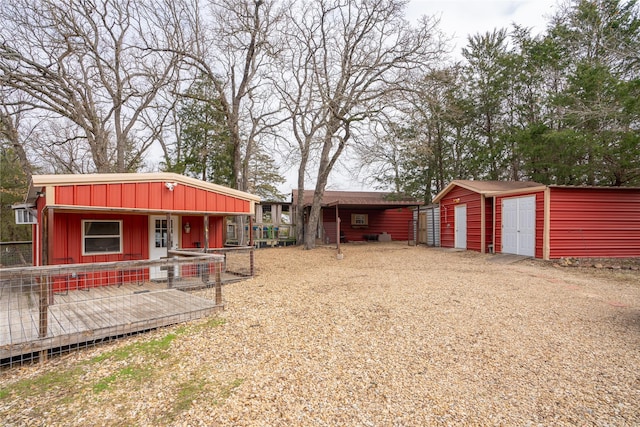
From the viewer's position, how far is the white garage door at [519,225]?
11.1 metres

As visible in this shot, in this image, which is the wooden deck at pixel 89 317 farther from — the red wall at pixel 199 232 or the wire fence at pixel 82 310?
the red wall at pixel 199 232

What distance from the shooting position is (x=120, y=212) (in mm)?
7750

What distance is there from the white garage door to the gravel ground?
17.3 feet

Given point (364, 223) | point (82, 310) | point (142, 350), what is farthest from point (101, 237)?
point (364, 223)

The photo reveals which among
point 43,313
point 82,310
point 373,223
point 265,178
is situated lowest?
point 82,310

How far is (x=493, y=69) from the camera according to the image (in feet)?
68.1

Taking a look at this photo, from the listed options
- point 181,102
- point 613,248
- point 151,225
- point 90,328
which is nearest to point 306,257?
point 151,225

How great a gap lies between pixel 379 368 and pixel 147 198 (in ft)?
20.3

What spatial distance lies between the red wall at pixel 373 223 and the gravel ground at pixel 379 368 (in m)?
14.7

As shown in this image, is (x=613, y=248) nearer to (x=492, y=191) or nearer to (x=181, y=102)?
(x=492, y=191)

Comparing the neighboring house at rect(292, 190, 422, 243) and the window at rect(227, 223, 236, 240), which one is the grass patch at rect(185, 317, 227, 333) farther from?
the window at rect(227, 223, 236, 240)

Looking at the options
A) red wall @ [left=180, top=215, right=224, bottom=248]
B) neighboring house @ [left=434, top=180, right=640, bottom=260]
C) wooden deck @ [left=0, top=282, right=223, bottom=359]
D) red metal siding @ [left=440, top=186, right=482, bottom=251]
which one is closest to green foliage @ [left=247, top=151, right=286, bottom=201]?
red metal siding @ [left=440, top=186, right=482, bottom=251]

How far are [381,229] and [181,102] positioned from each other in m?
15.3

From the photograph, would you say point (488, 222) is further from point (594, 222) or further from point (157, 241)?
point (157, 241)
